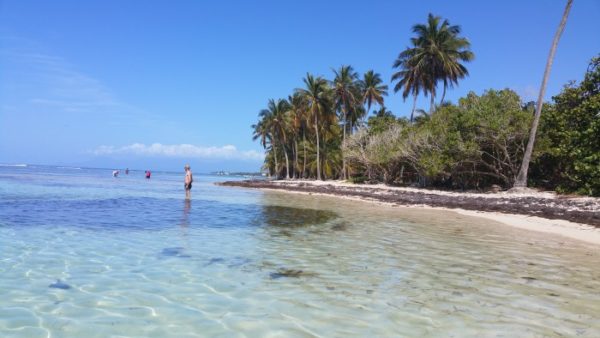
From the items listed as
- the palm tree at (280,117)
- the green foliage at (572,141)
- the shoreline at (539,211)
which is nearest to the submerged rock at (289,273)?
the shoreline at (539,211)

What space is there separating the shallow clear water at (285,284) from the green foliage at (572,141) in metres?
14.2

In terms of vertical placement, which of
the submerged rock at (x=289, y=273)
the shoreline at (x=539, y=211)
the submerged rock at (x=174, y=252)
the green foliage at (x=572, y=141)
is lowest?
the submerged rock at (x=289, y=273)

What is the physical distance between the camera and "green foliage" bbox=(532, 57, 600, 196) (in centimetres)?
2255

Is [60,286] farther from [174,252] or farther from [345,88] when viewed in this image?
[345,88]

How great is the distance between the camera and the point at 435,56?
4153 centimetres

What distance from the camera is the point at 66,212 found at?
49.0ft

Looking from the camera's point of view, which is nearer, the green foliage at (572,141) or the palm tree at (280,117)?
the green foliage at (572,141)

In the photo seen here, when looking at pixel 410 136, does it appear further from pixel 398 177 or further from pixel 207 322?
pixel 207 322

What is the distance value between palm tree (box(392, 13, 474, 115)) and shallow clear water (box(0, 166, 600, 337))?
33.1 meters

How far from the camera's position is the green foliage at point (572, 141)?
74.0ft

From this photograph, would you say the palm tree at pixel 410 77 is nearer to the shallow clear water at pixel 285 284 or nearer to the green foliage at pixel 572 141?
the green foliage at pixel 572 141

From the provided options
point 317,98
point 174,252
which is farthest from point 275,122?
point 174,252

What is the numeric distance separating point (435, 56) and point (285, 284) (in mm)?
39996

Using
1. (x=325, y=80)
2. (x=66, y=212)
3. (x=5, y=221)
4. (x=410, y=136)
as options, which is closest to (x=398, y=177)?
(x=410, y=136)
